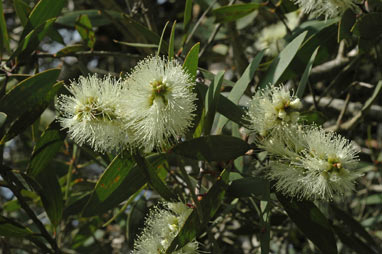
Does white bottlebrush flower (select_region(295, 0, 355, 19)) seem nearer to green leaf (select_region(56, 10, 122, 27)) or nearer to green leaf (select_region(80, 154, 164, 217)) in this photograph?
green leaf (select_region(80, 154, 164, 217))

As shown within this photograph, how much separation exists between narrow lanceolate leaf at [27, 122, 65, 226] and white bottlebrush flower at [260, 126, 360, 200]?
714mm

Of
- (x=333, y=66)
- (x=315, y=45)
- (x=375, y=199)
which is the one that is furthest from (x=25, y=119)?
(x=375, y=199)

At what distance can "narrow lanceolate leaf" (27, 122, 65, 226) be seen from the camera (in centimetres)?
174

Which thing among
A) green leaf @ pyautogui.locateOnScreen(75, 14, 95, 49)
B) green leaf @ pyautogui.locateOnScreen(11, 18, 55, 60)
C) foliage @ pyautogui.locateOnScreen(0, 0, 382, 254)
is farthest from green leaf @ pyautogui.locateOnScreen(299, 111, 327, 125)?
green leaf @ pyautogui.locateOnScreen(75, 14, 95, 49)

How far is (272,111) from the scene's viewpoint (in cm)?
153

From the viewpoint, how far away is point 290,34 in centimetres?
212

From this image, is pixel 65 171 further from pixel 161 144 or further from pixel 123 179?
pixel 161 144

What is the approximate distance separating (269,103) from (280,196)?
30 centimetres

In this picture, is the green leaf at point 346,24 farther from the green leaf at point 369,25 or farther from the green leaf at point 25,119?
the green leaf at point 25,119

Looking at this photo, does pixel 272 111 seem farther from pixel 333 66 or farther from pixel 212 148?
pixel 333 66

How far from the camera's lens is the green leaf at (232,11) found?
2.09 meters

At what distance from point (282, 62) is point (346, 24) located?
36 centimetres

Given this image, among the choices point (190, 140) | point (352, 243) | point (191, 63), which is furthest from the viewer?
point (352, 243)

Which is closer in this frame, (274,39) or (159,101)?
(159,101)
